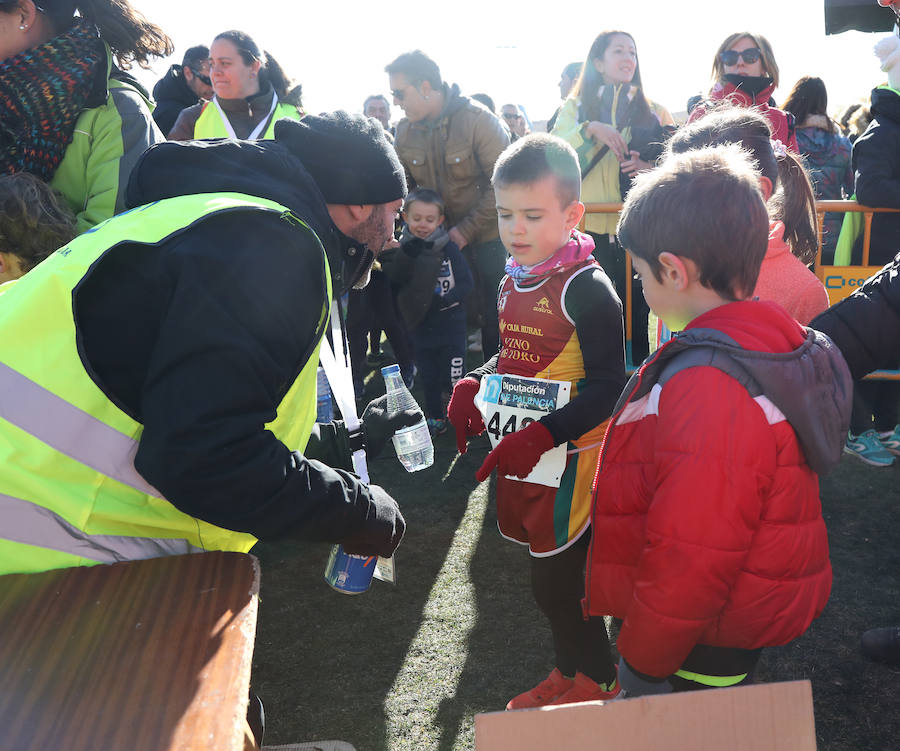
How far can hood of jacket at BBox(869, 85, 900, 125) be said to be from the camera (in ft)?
12.9

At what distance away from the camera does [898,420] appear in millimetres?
4551

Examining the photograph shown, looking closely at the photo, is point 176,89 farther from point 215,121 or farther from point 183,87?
point 215,121

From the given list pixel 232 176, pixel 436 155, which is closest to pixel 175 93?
pixel 436 155

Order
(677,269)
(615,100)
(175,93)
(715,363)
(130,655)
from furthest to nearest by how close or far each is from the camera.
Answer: (175,93)
(615,100)
(677,269)
(715,363)
(130,655)

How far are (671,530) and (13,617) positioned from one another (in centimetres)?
113

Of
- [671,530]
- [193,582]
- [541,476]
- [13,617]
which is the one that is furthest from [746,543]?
[13,617]

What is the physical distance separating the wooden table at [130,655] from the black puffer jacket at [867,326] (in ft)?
4.92

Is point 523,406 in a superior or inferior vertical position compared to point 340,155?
inferior

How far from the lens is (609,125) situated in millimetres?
4281

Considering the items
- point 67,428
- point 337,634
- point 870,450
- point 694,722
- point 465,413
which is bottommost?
point 870,450

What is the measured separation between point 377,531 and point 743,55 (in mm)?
3505

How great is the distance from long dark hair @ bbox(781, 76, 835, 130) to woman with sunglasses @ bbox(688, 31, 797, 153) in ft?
3.32

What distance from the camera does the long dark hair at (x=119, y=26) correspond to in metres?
2.51

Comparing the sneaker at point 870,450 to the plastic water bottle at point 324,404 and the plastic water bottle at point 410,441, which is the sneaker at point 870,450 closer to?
the plastic water bottle at point 410,441
